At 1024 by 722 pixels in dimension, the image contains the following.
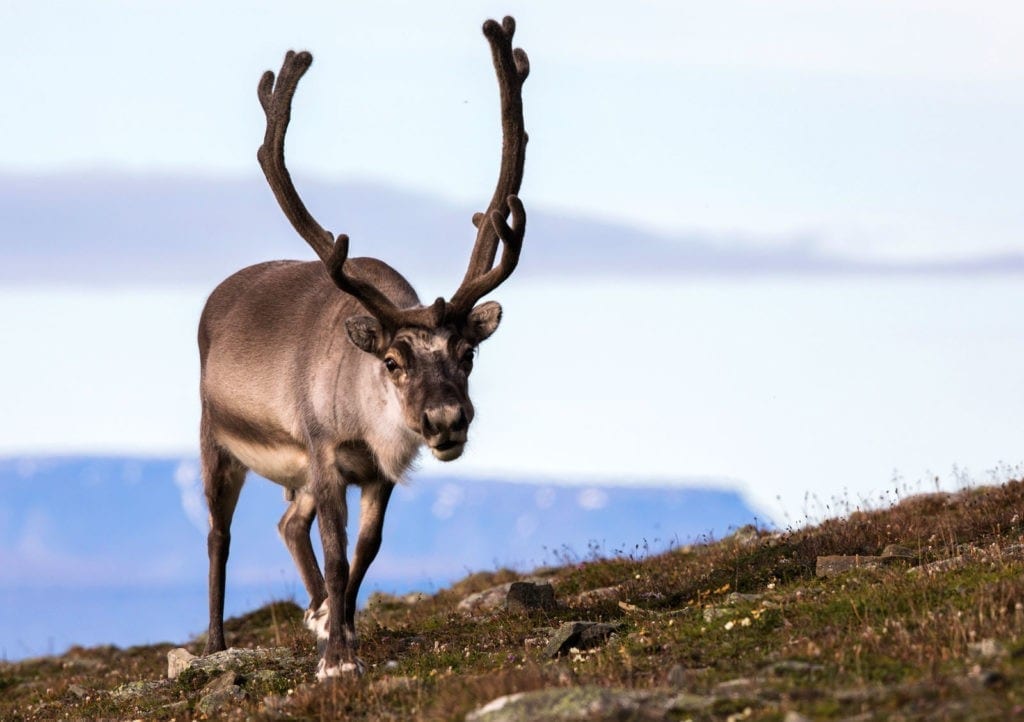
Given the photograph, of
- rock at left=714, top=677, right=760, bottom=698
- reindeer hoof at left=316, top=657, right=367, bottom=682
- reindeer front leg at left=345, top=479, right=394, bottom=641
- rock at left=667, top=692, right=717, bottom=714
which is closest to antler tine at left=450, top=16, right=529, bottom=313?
reindeer front leg at left=345, top=479, right=394, bottom=641

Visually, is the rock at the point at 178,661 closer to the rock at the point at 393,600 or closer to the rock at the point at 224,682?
the rock at the point at 224,682

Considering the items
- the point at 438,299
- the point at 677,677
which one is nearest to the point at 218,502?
the point at 438,299

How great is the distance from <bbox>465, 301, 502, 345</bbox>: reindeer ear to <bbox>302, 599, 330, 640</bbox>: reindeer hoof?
282 cm

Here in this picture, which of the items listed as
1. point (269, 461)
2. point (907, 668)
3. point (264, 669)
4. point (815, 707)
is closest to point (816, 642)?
point (907, 668)

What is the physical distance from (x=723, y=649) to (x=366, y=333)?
428 cm

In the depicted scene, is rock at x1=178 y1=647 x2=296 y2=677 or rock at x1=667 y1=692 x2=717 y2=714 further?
rock at x1=178 y1=647 x2=296 y2=677

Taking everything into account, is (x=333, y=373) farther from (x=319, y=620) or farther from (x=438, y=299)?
(x=319, y=620)

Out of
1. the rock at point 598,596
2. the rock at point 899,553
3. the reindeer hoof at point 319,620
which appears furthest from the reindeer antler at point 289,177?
the rock at point 899,553

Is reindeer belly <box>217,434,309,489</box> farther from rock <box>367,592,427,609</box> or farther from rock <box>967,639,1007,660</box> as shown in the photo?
rock <box>967,639,1007,660</box>

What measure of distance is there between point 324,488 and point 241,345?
299cm

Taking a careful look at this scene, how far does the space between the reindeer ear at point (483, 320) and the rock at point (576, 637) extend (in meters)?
2.65

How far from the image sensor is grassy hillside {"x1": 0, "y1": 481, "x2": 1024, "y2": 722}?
8.25 meters

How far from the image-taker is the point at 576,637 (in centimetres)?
1223

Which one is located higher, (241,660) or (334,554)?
(334,554)
